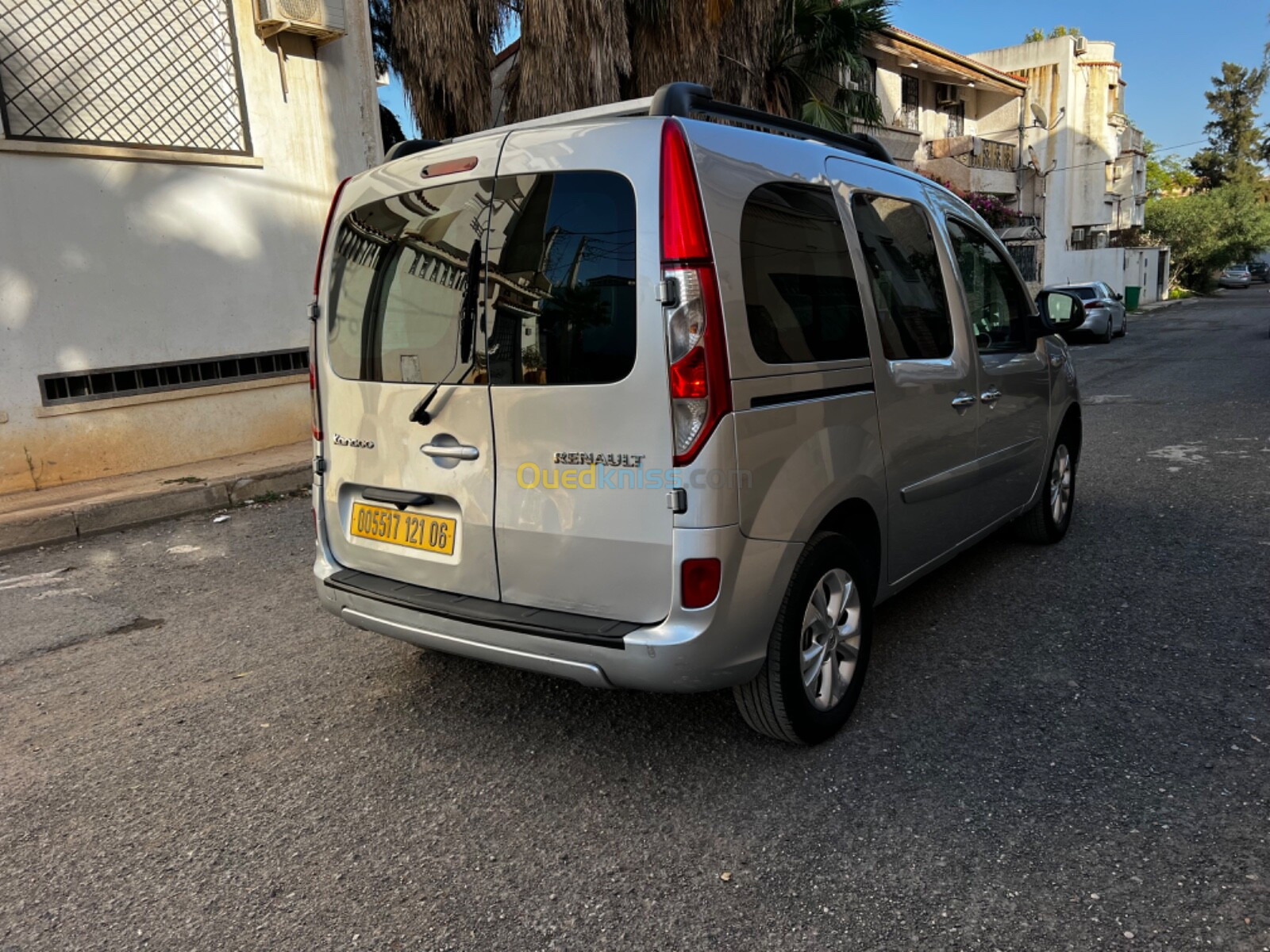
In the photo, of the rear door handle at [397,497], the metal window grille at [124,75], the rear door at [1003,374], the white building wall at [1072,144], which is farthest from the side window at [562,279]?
the white building wall at [1072,144]

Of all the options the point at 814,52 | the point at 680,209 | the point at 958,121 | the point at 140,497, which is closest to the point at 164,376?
the point at 140,497

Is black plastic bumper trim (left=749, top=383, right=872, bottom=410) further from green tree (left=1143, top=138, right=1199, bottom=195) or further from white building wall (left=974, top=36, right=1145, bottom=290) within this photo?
green tree (left=1143, top=138, right=1199, bottom=195)

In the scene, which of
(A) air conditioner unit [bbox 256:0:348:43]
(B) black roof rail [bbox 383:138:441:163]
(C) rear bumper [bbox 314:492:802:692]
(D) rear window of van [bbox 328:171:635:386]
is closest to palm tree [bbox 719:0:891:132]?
(A) air conditioner unit [bbox 256:0:348:43]

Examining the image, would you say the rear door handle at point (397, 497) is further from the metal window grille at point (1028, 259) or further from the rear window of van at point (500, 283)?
the metal window grille at point (1028, 259)

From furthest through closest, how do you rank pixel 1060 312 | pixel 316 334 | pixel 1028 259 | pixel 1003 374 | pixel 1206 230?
pixel 1206 230 < pixel 1028 259 < pixel 1060 312 < pixel 1003 374 < pixel 316 334

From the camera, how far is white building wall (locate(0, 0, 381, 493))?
23.5ft

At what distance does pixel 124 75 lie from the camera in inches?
298

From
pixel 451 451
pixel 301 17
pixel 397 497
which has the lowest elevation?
pixel 397 497

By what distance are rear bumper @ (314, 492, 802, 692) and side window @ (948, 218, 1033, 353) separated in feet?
6.38

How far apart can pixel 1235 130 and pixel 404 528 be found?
275 feet

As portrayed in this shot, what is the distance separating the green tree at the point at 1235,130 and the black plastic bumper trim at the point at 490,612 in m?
81.5

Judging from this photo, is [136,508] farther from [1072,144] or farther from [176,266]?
[1072,144]

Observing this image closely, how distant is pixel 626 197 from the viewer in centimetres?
262

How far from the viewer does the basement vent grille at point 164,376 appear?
7410mm
